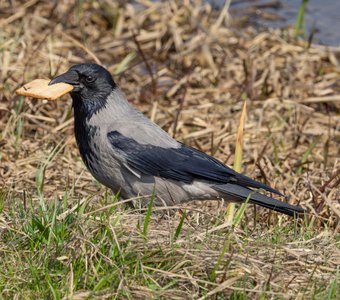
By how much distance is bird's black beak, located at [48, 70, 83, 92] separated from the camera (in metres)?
→ 5.46

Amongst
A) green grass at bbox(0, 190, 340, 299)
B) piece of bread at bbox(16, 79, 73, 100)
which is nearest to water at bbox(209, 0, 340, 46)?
piece of bread at bbox(16, 79, 73, 100)

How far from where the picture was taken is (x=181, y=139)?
23.7 ft

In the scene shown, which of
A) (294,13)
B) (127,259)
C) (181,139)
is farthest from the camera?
(294,13)

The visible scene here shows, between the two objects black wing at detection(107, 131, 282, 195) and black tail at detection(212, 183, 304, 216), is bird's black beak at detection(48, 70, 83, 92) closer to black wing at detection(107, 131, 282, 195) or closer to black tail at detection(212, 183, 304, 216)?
black wing at detection(107, 131, 282, 195)

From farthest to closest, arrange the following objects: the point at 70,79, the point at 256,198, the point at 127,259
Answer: the point at 70,79 → the point at 256,198 → the point at 127,259

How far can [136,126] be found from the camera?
18.3 feet

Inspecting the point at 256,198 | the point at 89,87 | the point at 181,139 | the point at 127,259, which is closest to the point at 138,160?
the point at 89,87

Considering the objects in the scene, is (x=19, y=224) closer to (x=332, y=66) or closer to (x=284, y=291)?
(x=284, y=291)

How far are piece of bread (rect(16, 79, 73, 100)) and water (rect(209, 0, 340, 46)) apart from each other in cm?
460

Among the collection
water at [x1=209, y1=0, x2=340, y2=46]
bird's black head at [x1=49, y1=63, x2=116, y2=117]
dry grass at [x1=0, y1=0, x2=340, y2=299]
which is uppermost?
bird's black head at [x1=49, y1=63, x2=116, y2=117]

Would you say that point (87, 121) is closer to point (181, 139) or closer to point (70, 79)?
point (70, 79)

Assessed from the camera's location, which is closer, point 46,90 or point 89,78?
point 46,90

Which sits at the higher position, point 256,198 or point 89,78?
point 89,78

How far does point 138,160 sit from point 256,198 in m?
0.73
